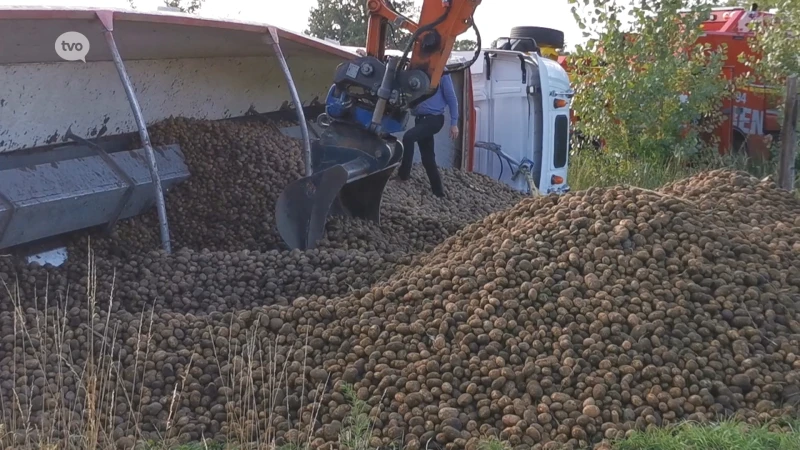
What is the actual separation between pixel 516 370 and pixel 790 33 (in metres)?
7.86

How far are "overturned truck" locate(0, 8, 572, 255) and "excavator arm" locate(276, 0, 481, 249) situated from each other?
31 cm

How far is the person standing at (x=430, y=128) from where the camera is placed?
8562mm

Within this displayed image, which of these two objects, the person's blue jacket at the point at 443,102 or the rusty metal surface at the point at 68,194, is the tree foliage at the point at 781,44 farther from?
the rusty metal surface at the point at 68,194

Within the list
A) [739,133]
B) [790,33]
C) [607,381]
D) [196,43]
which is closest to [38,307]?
[196,43]

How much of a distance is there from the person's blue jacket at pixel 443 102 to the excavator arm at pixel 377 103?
1.56 metres

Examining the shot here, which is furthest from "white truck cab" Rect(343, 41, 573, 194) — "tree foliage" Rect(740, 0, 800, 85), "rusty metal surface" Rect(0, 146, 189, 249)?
"rusty metal surface" Rect(0, 146, 189, 249)

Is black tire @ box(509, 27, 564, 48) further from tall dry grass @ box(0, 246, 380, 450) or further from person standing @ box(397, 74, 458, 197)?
tall dry grass @ box(0, 246, 380, 450)

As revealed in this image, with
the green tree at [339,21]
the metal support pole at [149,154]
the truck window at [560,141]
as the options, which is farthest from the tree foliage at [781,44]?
the green tree at [339,21]

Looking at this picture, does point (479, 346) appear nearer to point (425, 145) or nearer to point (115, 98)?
point (115, 98)

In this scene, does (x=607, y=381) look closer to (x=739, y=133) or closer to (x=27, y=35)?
(x=27, y=35)

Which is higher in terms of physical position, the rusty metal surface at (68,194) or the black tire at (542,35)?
the black tire at (542,35)

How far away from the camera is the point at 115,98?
22.5 ft

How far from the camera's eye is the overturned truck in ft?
18.6

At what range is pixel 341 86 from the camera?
22.4 feet
